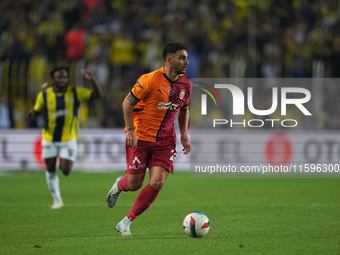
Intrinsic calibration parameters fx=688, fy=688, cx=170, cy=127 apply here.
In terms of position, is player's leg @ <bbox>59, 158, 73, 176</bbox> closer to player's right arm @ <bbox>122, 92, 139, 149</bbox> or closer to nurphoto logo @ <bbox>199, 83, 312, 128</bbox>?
player's right arm @ <bbox>122, 92, 139, 149</bbox>

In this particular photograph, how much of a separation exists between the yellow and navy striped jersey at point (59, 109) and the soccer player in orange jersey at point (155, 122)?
13.4ft

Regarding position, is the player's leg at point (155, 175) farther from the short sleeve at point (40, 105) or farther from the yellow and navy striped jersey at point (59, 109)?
the short sleeve at point (40, 105)

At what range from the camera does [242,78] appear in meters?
19.4

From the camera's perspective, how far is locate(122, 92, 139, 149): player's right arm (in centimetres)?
793

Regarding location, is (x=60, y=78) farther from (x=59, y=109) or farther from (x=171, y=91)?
(x=171, y=91)

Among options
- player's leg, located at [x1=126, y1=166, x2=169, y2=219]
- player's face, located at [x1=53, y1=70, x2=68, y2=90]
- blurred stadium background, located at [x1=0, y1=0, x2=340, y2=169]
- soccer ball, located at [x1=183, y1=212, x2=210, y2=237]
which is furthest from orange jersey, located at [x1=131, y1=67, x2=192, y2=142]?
blurred stadium background, located at [x1=0, y1=0, x2=340, y2=169]

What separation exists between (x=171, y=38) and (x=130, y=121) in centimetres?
1356

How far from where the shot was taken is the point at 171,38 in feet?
69.9

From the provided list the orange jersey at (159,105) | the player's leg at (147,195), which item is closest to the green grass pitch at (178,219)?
the player's leg at (147,195)

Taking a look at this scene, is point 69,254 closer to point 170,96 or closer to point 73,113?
point 170,96

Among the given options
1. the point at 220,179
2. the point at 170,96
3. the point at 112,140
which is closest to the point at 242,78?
the point at 220,179

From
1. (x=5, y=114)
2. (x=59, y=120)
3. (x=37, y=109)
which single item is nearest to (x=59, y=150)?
(x=59, y=120)

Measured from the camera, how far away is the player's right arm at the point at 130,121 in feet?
→ 26.0

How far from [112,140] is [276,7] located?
698 centimetres
